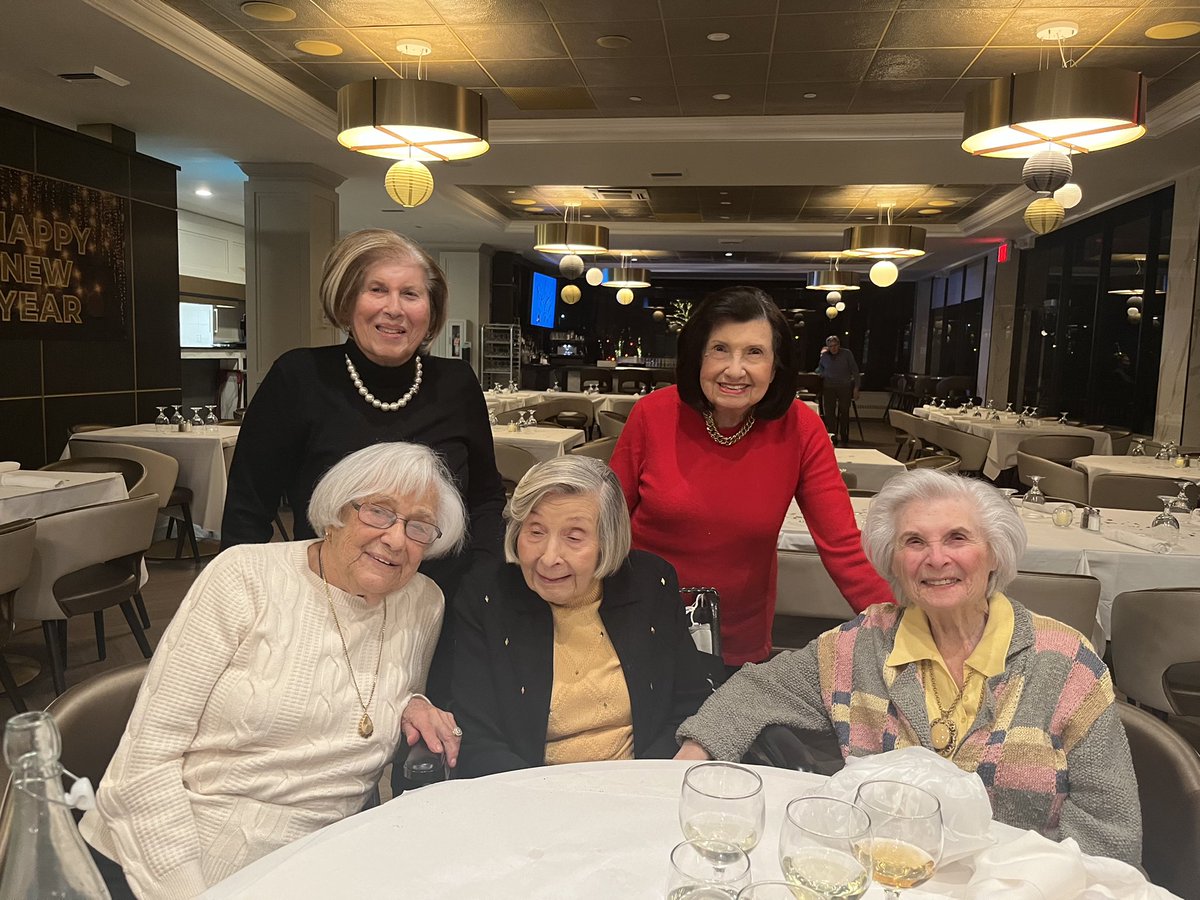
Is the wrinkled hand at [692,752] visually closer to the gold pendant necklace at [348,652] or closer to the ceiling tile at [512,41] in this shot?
the gold pendant necklace at [348,652]

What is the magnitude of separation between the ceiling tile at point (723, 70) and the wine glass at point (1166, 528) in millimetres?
4084

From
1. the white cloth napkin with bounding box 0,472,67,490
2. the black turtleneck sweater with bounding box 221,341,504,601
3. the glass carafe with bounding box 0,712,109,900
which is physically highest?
the black turtleneck sweater with bounding box 221,341,504,601

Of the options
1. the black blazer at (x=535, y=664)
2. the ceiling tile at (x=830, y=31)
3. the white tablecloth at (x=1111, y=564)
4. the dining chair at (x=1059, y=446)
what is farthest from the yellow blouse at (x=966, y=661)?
the dining chair at (x=1059, y=446)

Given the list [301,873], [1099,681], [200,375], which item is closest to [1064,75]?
[1099,681]

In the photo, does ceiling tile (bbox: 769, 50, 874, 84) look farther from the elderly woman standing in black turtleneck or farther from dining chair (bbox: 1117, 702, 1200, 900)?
dining chair (bbox: 1117, 702, 1200, 900)

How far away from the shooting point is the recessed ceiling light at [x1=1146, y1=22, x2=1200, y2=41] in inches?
225

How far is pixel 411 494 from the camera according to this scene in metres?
1.87

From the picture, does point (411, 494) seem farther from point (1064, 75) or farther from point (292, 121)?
point (292, 121)

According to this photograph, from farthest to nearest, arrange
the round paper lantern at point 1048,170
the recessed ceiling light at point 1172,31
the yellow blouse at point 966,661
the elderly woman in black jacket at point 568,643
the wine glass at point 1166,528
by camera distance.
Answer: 1. the recessed ceiling light at point 1172,31
2. the round paper lantern at point 1048,170
3. the wine glass at point 1166,528
4. the elderly woman in black jacket at point 568,643
5. the yellow blouse at point 966,661

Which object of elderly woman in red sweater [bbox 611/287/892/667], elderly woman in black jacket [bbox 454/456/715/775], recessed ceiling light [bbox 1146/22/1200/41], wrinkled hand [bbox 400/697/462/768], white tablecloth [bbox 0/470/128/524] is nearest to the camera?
wrinkled hand [bbox 400/697/462/768]

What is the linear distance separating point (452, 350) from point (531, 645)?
51.2 ft

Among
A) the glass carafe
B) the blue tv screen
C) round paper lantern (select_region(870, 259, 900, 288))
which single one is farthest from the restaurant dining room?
the blue tv screen

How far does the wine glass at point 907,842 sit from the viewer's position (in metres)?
1.09

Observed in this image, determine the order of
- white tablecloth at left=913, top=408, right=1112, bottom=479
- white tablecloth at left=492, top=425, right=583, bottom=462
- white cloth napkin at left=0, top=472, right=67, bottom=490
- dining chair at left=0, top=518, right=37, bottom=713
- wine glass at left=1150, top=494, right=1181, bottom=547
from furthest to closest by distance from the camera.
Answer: white tablecloth at left=913, top=408, right=1112, bottom=479, white tablecloth at left=492, top=425, right=583, bottom=462, white cloth napkin at left=0, top=472, right=67, bottom=490, wine glass at left=1150, top=494, right=1181, bottom=547, dining chair at left=0, top=518, right=37, bottom=713
